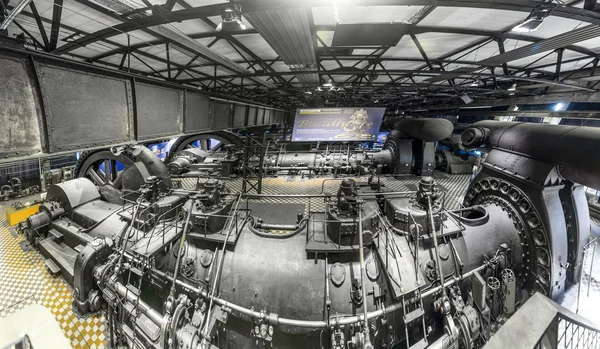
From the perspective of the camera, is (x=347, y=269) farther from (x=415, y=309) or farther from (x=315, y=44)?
(x=315, y=44)

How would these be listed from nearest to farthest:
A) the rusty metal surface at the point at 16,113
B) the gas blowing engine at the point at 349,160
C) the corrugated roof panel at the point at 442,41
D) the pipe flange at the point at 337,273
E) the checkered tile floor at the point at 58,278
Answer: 1. the rusty metal surface at the point at 16,113
2. the pipe flange at the point at 337,273
3. the checkered tile floor at the point at 58,278
4. the corrugated roof panel at the point at 442,41
5. the gas blowing engine at the point at 349,160

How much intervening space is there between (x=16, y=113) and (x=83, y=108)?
63 centimetres

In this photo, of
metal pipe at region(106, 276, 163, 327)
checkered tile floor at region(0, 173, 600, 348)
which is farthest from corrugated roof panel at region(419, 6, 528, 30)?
metal pipe at region(106, 276, 163, 327)

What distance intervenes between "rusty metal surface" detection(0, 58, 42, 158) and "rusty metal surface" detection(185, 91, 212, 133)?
2299 millimetres

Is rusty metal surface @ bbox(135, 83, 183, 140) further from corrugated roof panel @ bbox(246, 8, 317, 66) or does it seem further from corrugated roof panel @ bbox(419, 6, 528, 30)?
corrugated roof panel @ bbox(419, 6, 528, 30)

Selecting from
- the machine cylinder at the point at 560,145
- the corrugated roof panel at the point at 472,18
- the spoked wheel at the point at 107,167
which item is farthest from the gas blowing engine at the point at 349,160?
the corrugated roof panel at the point at 472,18

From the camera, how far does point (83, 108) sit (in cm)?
282

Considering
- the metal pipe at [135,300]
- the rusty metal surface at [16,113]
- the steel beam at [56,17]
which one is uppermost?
the steel beam at [56,17]

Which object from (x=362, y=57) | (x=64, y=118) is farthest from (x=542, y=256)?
(x=64, y=118)

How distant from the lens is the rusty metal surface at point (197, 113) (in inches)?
181

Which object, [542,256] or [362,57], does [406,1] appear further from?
[542,256]

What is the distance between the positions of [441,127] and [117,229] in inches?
429

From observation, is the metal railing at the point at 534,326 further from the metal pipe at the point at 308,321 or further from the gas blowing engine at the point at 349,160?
the gas blowing engine at the point at 349,160

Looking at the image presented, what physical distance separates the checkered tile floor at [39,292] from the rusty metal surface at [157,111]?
339 cm
